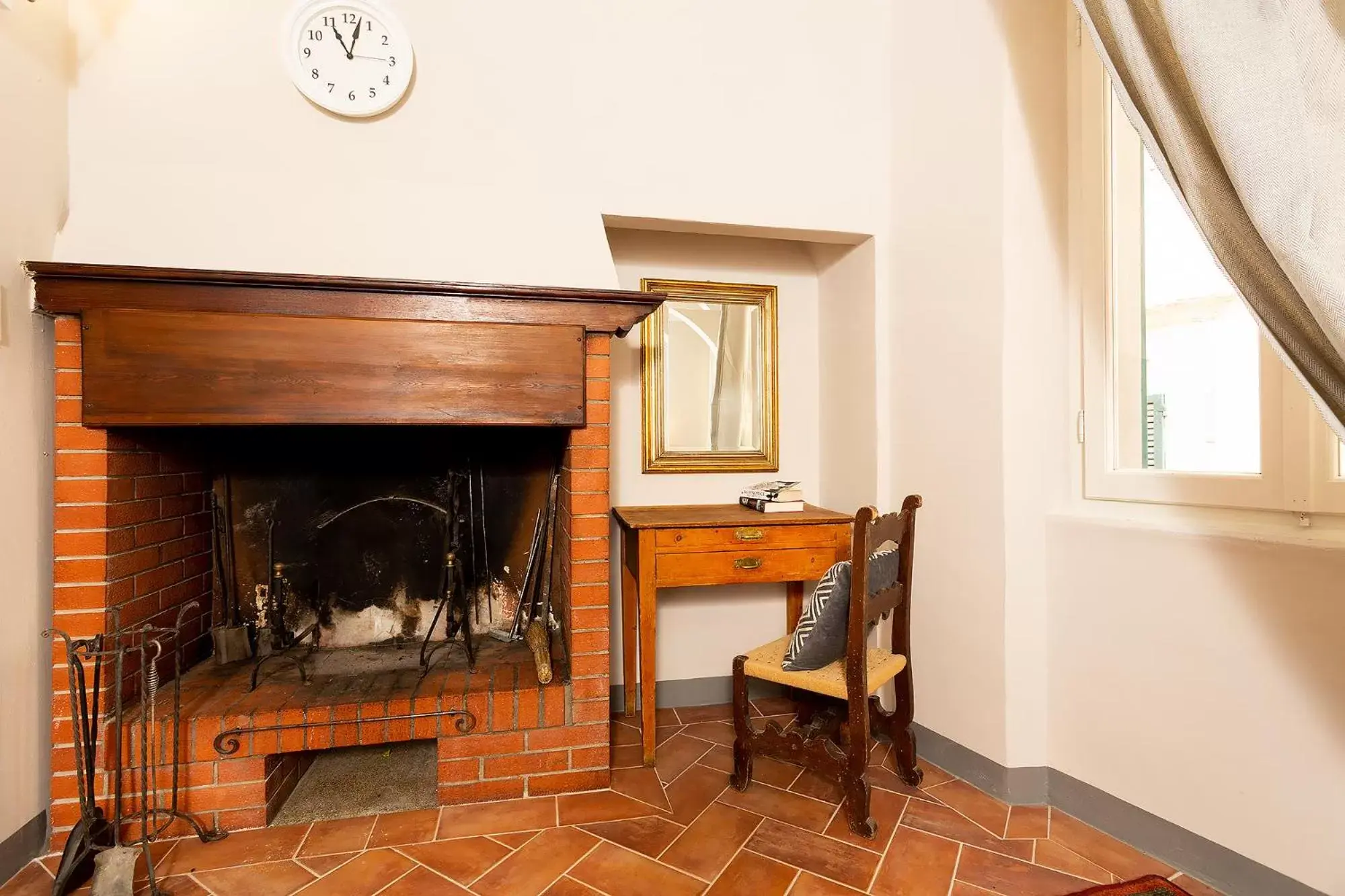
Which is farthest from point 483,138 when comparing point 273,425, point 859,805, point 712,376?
point 859,805

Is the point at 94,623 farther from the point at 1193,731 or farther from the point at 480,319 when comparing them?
the point at 1193,731

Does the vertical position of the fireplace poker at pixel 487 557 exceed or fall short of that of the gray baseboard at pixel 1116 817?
it exceeds it

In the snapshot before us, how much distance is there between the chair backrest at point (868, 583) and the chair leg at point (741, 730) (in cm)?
35

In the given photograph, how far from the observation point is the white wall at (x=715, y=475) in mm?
2594

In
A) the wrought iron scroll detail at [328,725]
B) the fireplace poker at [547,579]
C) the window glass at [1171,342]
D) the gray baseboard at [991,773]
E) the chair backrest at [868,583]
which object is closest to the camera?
the window glass at [1171,342]

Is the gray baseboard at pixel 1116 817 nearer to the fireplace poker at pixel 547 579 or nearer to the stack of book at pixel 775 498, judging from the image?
the stack of book at pixel 775 498

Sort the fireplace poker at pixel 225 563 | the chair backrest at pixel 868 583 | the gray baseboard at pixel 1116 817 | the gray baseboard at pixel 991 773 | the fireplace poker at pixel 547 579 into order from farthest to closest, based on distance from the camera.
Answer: the fireplace poker at pixel 547 579 → the fireplace poker at pixel 225 563 → the gray baseboard at pixel 991 773 → the chair backrest at pixel 868 583 → the gray baseboard at pixel 1116 817

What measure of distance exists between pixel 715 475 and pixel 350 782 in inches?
67.3

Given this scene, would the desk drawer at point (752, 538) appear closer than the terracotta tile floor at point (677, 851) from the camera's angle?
No

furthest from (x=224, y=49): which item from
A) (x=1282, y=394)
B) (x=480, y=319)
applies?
(x=1282, y=394)

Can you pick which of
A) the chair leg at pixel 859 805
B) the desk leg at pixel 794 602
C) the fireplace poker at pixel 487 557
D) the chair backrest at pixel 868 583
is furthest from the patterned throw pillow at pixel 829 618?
the fireplace poker at pixel 487 557

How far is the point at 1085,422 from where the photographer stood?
6.09ft

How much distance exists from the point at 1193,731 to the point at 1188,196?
128 cm

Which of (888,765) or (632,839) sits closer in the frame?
(632,839)
